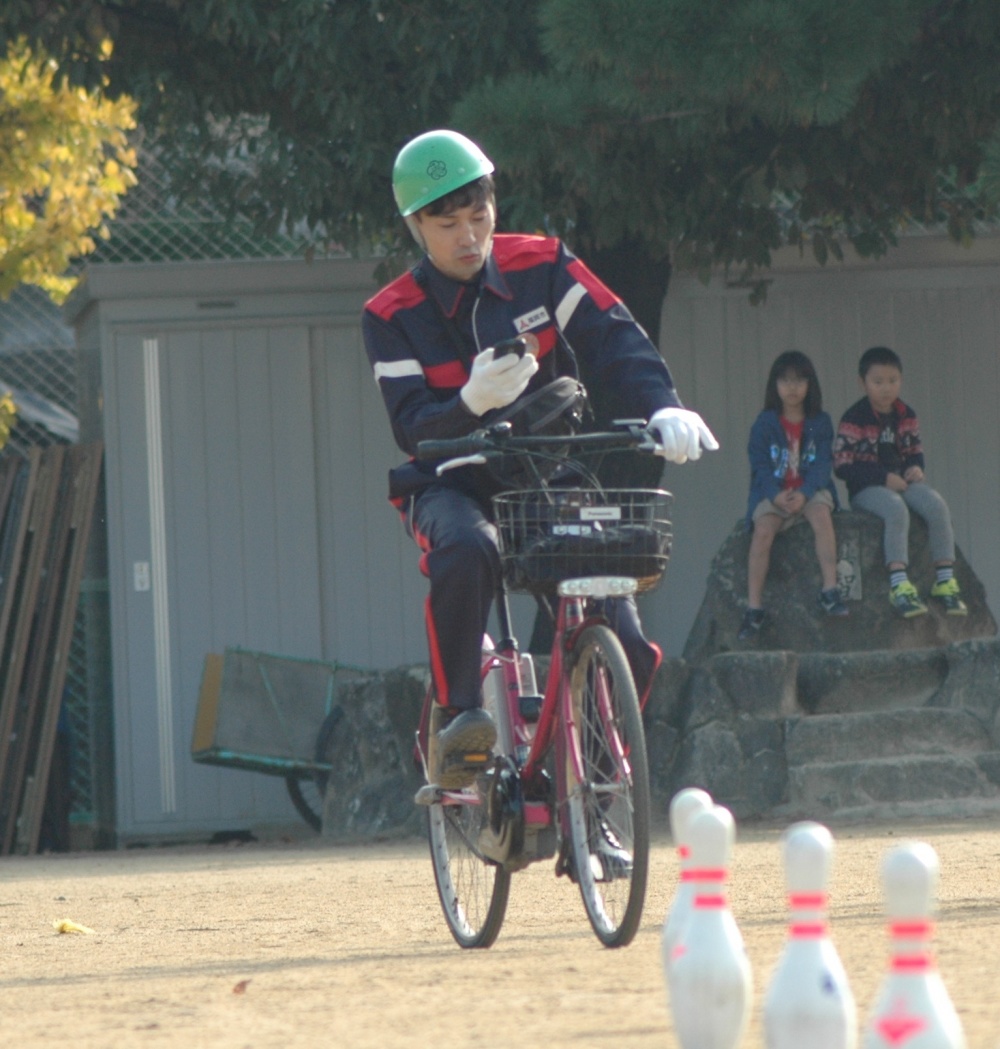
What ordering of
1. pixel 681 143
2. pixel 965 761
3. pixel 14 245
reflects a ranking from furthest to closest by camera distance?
pixel 14 245
pixel 965 761
pixel 681 143

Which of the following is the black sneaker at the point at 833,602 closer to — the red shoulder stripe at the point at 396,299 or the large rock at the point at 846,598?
the large rock at the point at 846,598

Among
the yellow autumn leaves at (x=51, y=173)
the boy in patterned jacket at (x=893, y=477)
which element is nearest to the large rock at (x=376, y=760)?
the boy in patterned jacket at (x=893, y=477)

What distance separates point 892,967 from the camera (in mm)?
2637

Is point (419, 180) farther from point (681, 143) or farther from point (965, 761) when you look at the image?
point (965, 761)

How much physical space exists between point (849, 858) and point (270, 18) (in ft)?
15.1

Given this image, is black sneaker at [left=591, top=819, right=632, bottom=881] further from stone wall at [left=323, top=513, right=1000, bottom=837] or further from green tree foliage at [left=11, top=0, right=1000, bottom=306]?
stone wall at [left=323, top=513, right=1000, bottom=837]

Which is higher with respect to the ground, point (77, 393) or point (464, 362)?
point (77, 393)

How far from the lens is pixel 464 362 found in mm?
5012

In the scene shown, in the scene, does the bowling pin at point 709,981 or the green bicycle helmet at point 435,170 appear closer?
the bowling pin at point 709,981

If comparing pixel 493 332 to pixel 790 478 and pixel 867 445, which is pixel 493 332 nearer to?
pixel 790 478

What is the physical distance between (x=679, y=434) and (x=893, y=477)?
613 centimetres

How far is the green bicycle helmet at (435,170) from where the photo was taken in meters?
4.88

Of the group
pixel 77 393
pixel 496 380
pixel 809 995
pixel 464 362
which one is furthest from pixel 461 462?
pixel 77 393

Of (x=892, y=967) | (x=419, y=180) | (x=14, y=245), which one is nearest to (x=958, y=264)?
(x=14, y=245)
